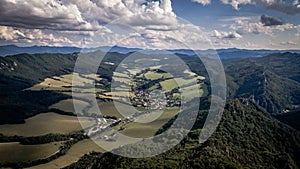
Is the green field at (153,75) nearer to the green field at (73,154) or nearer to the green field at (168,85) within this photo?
the green field at (168,85)

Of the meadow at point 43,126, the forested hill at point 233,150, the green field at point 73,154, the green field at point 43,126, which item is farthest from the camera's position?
the green field at point 43,126

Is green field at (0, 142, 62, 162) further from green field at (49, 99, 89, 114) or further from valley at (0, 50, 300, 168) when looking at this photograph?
green field at (49, 99, 89, 114)

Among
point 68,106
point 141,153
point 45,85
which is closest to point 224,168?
point 141,153

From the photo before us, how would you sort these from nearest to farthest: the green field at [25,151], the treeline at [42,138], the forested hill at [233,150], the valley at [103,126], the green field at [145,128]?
the forested hill at [233,150] → the valley at [103,126] → the green field at [25,151] → the green field at [145,128] → the treeline at [42,138]

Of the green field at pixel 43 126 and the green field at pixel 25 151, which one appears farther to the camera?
the green field at pixel 43 126

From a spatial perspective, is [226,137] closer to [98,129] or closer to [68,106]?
[98,129]

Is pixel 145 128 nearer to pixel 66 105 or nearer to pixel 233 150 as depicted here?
pixel 233 150

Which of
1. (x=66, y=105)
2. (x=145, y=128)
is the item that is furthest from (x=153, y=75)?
(x=145, y=128)

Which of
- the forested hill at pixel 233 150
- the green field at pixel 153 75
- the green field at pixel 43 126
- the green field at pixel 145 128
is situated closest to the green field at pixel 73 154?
the forested hill at pixel 233 150

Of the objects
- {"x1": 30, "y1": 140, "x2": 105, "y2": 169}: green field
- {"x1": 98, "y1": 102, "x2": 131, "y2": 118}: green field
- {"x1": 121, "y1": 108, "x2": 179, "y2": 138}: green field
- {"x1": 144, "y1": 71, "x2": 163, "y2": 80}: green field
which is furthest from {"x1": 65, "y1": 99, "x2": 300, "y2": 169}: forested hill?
{"x1": 144, "y1": 71, "x2": 163, "y2": 80}: green field
